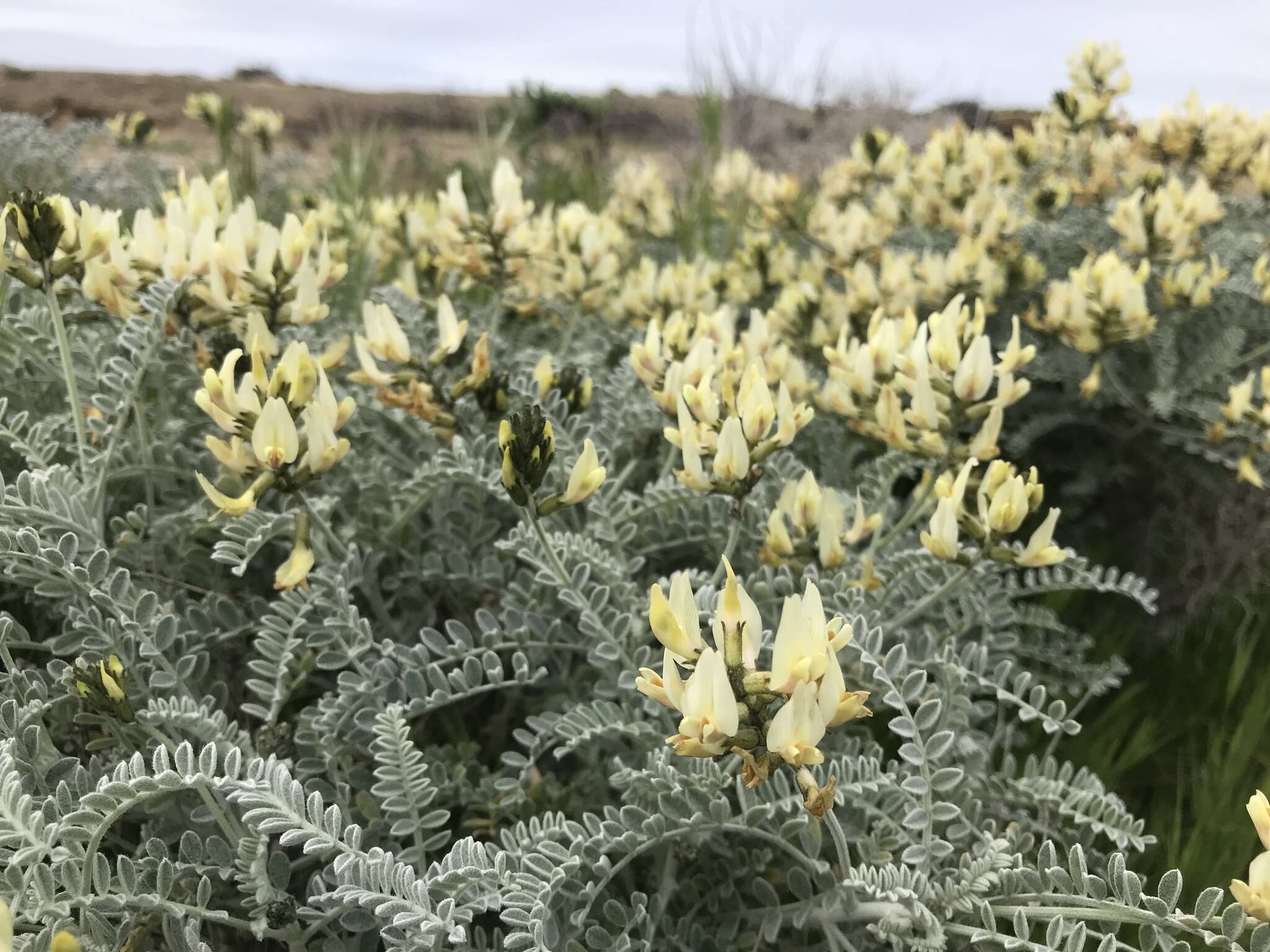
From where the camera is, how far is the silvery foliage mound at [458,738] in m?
0.89

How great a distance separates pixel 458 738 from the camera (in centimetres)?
136

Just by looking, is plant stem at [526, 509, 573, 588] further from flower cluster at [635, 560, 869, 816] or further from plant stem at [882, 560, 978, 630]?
plant stem at [882, 560, 978, 630]

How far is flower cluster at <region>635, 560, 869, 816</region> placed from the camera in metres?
0.70

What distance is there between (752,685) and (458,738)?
29.6 inches

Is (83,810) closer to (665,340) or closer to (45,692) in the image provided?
(45,692)

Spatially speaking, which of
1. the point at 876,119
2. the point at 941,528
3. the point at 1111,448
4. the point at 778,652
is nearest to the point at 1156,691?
the point at 1111,448

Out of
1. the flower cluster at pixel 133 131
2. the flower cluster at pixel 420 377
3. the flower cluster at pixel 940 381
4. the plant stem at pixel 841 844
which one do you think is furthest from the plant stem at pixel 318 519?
the flower cluster at pixel 133 131

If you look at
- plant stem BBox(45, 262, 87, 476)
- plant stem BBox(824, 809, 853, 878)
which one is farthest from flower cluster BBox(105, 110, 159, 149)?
plant stem BBox(824, 809, 853, 878)

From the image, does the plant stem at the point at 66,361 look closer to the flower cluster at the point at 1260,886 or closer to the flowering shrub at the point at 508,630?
the flowering shrub at the point at 508,630

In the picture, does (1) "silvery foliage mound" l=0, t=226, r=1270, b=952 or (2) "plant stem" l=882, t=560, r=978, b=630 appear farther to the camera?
(2) "plant stem" l=882, t=560, r=978, b=630

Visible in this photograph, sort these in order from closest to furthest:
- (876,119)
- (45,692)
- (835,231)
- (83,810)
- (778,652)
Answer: (778,652) < (83,810) < (45,692) < (835,231) < (876,119)

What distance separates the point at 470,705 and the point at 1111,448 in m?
1.97

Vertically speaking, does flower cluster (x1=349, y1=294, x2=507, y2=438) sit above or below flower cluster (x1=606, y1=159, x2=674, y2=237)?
below

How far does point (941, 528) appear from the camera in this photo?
3.61 ft
